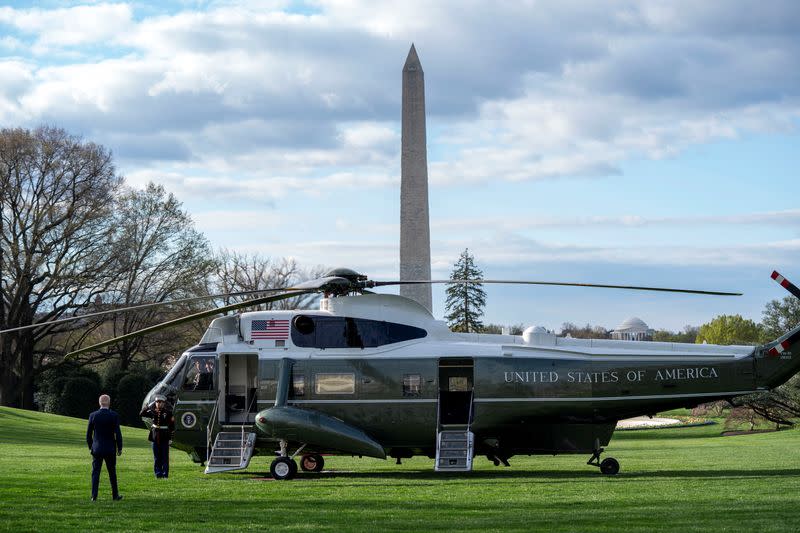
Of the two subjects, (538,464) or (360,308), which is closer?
(360,308)

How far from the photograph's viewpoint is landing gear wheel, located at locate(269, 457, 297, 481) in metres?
20.7

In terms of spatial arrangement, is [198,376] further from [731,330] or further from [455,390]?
[731,330]

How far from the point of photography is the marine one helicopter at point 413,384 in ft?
68.3

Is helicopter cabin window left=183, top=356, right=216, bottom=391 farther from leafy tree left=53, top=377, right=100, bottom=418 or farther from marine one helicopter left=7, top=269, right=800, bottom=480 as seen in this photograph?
leafy tree left=53, top=377, right=100, bottom=418

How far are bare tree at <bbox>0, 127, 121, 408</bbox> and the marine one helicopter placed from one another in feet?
111

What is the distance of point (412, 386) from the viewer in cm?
2134

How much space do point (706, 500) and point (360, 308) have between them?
844cm

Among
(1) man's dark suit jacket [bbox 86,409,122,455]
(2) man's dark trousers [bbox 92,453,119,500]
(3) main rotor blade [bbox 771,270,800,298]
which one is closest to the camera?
(2) man's dark trousers [bbox 92,453,119,500]

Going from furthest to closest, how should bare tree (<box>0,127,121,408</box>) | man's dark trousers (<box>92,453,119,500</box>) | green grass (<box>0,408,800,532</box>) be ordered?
1. bare tree (<box>0,127,121,408</box>)
2. man's dark trousers (<box>92,453,119,500</box>)
3. green grass (<box>0,408,800,532</box>)

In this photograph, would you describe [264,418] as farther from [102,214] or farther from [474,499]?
[102,214]

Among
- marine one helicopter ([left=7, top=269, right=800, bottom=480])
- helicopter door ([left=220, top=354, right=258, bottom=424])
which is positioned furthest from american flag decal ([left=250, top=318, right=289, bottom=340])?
helicopter door ([left=220, top=354, right=258, bottom=424])

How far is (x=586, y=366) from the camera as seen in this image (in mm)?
21031

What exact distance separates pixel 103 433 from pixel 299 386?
19.2 feet

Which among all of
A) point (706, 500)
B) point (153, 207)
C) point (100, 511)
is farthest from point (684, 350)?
point (153, 207)
